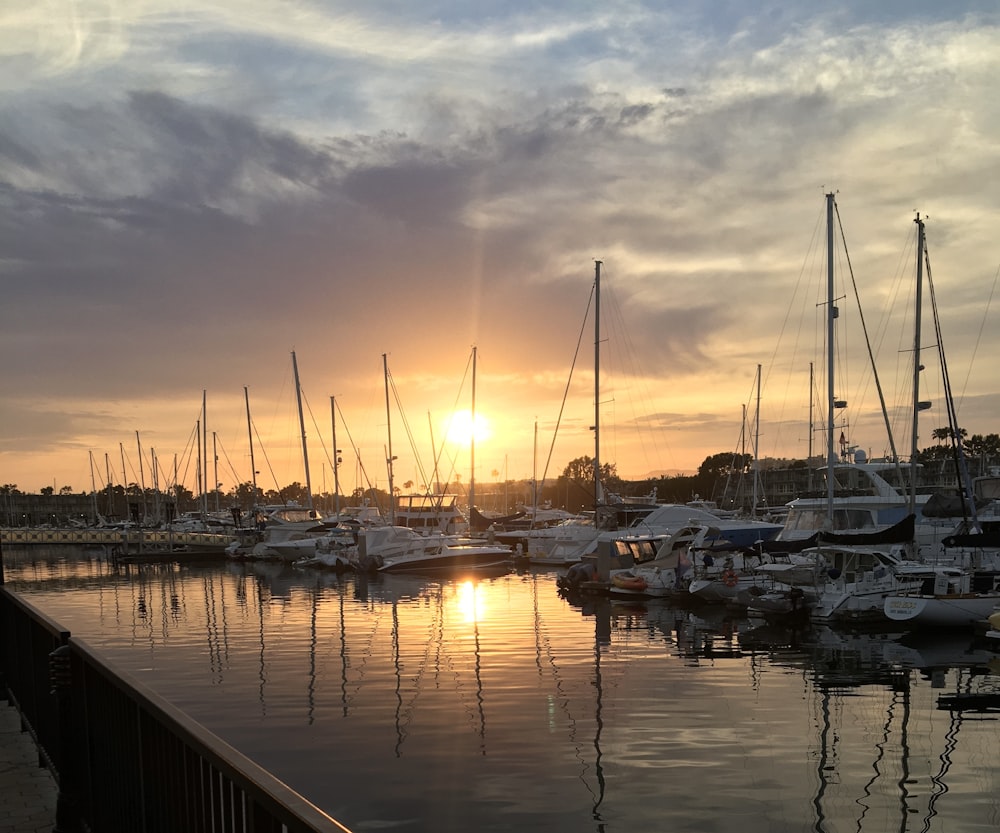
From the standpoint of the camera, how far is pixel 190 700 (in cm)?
2155

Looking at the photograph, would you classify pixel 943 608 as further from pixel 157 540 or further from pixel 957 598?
pixel 157 540

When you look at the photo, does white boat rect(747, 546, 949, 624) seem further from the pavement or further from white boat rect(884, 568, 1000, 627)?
the pavement

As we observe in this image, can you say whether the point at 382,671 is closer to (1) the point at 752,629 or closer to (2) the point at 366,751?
(2) the point at 366,751

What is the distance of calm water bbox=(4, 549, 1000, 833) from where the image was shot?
13641 mm

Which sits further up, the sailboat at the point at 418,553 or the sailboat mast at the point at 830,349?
the sailboat mast at the point at 830,349

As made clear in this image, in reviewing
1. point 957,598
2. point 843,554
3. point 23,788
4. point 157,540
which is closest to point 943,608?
point 957,598

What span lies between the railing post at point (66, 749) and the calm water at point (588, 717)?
493 cm

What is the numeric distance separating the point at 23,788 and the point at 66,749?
5.75ft

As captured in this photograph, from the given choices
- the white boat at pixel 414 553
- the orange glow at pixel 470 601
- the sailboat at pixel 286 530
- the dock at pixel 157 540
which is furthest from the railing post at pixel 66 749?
the dock at pixel 157 540

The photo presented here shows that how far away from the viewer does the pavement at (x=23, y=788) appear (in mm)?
8773

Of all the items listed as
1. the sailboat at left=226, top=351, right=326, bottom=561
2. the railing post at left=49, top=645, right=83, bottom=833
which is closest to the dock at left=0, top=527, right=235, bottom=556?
the sailboat at left=226, top=351, right=326, bottom=561

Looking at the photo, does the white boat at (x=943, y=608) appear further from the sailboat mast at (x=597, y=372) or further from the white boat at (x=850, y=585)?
the sailboat mast at (x=597, y=372)

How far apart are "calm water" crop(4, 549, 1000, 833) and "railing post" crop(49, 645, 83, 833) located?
194 inches

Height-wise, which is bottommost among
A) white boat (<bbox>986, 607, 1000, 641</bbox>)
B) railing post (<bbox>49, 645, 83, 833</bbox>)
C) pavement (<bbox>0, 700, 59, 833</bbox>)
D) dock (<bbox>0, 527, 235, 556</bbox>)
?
dock (<bbox>0, 527, 235, 556</bbox>)
